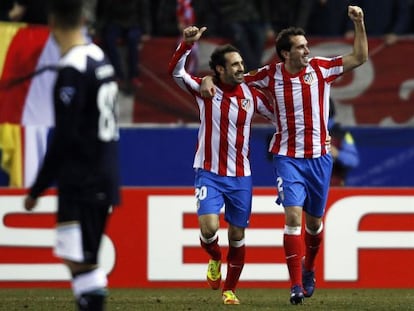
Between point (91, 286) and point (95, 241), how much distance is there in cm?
26

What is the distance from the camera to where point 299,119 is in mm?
10977

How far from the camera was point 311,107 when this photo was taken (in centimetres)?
1099

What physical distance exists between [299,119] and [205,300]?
1.88 meters

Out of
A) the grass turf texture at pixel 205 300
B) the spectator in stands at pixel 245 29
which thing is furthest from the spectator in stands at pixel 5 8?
the grass turf texture at pixel 205 300

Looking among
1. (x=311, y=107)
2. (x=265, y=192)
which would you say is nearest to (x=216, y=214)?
(x=311, y=107)

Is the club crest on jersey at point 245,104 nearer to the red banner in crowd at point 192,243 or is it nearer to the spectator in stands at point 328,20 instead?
the red banner in crowd at point 192,243

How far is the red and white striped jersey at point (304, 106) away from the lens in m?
11.0

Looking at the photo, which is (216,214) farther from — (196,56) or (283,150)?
(196,56)

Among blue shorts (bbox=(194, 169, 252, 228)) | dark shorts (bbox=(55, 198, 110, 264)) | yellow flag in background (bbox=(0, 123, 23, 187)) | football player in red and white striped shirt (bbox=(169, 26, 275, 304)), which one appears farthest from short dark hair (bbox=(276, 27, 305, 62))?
yellow flag in background (bbox=(0, 123, 23, 187))

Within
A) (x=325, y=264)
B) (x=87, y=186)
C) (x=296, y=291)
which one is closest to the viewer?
(x=87, y=186)

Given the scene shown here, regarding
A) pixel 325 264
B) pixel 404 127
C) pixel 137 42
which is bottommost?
pixel 325 264

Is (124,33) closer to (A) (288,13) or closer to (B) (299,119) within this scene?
(A) (288,13)

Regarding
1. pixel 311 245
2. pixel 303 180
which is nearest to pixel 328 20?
pixel 311 245

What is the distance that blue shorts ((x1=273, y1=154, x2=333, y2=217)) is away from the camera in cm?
1087
